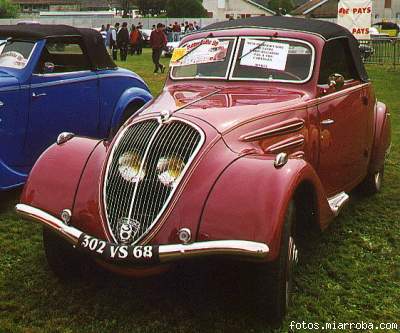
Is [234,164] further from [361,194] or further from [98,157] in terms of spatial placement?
[361,194]

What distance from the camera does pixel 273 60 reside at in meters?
4.46

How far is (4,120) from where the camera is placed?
206 inches

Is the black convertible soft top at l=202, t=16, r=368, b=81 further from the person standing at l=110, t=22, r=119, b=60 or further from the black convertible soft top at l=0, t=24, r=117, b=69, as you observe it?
the person standing at l=110, t=22, r=119, b=60

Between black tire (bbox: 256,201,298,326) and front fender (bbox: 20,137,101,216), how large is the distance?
1.19 m

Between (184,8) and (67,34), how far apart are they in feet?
186

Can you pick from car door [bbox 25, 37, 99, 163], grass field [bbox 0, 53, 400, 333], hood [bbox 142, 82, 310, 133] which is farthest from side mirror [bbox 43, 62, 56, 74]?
grass field [bbox 0, 53, 400, 333]

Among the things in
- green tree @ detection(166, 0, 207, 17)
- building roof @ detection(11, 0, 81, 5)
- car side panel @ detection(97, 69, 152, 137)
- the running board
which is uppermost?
building roof @ detection(11, 0, 81, 5)

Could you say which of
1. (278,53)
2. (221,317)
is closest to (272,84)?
(278,53)

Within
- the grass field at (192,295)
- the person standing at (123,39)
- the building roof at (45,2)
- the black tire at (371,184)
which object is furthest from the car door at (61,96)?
the building roof at (45,2)

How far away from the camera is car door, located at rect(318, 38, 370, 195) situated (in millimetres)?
4328

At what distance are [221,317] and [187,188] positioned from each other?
2.66ft

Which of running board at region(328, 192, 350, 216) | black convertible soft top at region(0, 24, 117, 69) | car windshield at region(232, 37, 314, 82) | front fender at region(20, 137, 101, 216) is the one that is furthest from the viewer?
black convertible soft top at region(0, 24, 117, 69)

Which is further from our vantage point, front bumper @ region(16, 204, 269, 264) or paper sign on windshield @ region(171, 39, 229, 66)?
paper sign on windshield @ region(171, 39, 229, 66)

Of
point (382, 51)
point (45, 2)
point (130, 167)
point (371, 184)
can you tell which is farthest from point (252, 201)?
point (45, 2)
